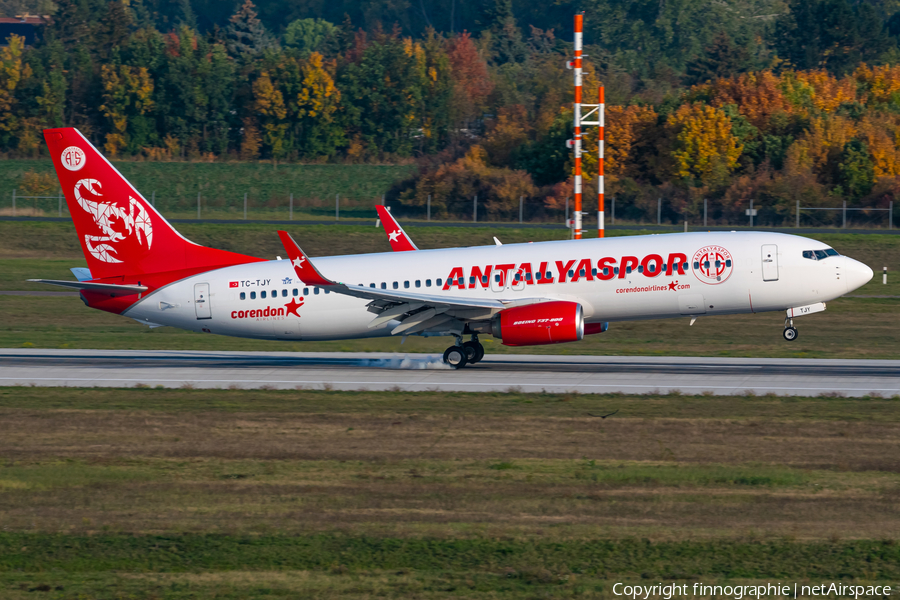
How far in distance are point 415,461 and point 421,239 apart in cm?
5218

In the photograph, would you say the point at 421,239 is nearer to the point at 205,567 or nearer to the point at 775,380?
the point at 775,380

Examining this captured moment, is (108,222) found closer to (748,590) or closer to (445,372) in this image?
(445,372)

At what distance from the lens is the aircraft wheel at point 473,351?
33625 millimetres

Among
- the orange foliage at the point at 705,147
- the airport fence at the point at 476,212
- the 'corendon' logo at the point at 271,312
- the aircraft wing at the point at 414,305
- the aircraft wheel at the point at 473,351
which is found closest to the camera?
the aircraft wing at the point at 414,305

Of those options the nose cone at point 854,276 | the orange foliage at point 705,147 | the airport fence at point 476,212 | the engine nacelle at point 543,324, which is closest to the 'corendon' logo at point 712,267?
the nose cone at point 854,276

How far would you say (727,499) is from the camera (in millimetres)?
17453

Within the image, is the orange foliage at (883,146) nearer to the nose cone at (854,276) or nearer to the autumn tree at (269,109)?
the nose cone at (854,276)

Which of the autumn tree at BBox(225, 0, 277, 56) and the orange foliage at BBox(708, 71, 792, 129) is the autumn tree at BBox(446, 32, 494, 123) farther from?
the orange foliage at BBox(708, 71, 792, 129)

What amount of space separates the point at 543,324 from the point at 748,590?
17.7m

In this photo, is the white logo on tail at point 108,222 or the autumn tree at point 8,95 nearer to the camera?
the white logo on tail at point 108,222

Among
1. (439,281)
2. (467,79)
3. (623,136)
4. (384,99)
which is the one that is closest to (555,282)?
(439,281)

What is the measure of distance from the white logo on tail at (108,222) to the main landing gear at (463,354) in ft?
32.6

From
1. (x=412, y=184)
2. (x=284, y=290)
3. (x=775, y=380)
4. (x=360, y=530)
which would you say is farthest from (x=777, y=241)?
(x=412, y=184)

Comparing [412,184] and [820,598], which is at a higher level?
[412,184]
